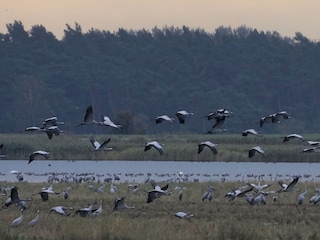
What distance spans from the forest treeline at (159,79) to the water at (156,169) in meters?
28.1

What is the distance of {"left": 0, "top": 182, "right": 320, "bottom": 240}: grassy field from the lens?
651 inches

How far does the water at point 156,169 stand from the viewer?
36031 mm

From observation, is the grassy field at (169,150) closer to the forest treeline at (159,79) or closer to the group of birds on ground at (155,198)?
the group of birds on ground at (155,198)

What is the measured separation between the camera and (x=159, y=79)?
82.8 meters

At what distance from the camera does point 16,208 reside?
21844mm

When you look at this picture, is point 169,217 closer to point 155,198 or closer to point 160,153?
point 160,153

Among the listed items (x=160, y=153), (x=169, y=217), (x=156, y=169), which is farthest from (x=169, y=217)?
(x=156, y=169)

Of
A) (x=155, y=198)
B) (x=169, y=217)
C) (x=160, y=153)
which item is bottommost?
(x=169, y=217)

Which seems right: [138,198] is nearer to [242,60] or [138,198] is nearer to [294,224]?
[294,224]

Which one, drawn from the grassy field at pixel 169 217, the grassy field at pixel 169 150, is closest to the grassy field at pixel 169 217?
the grassy field at pixel 169 217

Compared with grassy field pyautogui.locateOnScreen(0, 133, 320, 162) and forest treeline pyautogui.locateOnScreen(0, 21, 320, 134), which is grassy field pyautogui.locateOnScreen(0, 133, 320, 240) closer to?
grassy field pyautogui.locateOnScreen(0, 133, 320, 162)

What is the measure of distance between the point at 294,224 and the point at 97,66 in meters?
66.0

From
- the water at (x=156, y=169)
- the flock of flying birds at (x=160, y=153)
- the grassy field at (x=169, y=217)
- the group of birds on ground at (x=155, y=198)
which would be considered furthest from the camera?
the water at (x=156, y=169)

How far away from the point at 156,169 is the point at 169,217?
20299mm
